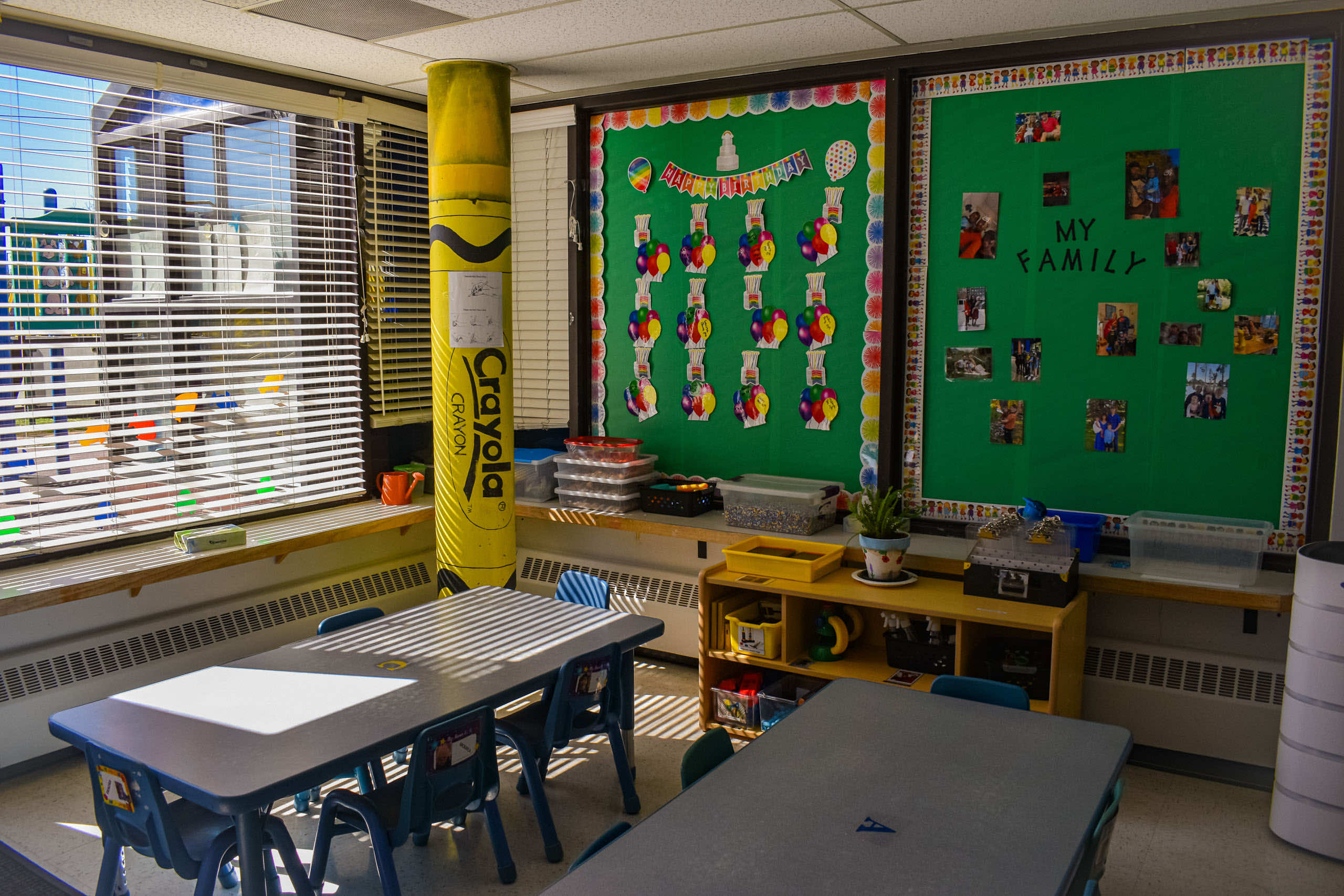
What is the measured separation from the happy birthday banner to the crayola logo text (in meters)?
1.37

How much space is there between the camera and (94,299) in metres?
4.41

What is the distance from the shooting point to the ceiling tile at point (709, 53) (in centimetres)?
423

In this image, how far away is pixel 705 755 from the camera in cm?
271

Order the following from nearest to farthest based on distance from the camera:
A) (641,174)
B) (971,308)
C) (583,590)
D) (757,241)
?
(583,590), (971,308), (757,241), (641,174)

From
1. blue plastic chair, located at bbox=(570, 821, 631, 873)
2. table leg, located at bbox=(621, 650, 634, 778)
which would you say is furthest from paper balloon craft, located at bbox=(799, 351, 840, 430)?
blue plastic chair, located at bbox=(570, 821, 631, 873)

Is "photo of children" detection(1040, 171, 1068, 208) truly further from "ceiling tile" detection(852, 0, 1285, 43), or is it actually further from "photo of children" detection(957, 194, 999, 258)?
"ceiling tile" detection(852, 0, 1285, 43)

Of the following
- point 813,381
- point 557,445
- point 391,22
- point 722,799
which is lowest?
point 722,799

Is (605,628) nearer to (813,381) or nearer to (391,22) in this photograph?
(813,381)

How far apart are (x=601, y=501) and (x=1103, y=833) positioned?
335 centimetres

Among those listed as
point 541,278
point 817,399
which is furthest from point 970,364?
point 541,278

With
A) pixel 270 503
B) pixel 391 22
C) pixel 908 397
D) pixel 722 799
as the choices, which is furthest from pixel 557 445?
pixel 722 799

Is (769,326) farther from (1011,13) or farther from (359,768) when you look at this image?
(359,768)

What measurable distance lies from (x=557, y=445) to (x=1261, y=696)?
3.70 m

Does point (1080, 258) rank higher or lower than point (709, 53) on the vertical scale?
lower
